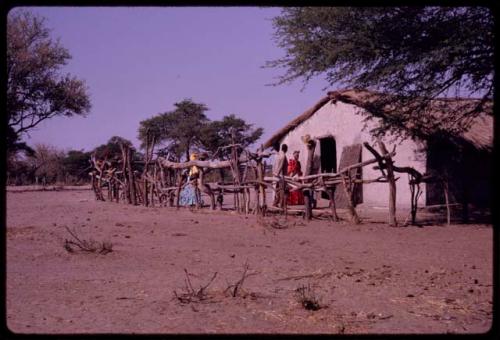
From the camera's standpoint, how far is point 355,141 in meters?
16.9

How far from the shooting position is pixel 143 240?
9406 millimetres

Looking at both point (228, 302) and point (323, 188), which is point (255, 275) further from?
point (323, 188)

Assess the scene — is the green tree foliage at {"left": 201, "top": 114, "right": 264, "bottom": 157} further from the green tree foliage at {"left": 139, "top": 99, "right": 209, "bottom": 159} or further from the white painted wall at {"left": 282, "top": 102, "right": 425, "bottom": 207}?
the white painted wall at {"left": 282, "top": 102, "right": 425, "bottom": 207}

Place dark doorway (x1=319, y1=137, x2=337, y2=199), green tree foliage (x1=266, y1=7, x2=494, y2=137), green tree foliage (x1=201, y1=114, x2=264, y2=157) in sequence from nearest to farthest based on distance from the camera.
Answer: green tree foliage (x1=266, y1=7, x2=494, y2=137) < dark doorway (x1=319, y1=137, x2=337, y2=199) < green tree foliage (x1=201, y1=114, x2=264, y2=157)

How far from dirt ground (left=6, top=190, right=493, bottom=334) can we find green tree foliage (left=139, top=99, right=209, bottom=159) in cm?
3046

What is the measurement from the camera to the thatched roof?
12406 mm

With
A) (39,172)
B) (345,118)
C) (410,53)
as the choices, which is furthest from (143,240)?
(39,172)

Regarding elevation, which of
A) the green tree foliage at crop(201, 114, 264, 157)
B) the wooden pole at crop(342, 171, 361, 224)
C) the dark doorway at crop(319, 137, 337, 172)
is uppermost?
the green tree foliage at crop(201, 114, 264, 157)

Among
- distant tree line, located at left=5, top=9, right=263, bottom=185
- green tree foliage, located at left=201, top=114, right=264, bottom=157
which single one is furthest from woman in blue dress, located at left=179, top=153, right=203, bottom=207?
green tree foliage, located at left=201, top=114, right=264, bottom=157

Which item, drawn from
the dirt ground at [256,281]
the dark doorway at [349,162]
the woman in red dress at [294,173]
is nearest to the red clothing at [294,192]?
the woman in red dress at [294,173]

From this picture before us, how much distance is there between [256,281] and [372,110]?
283 inches

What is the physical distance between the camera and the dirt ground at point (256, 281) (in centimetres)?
453

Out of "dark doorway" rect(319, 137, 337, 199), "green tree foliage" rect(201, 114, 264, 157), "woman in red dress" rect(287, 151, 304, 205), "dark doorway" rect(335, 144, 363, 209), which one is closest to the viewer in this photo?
"woman in red dress" rect(287, 151, 304, 205)

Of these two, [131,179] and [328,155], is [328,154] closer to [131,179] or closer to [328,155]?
[328,155]
